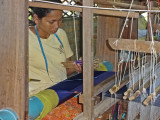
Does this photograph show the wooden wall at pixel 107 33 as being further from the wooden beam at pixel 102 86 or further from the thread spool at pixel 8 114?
the thread spool at pixel 8 114

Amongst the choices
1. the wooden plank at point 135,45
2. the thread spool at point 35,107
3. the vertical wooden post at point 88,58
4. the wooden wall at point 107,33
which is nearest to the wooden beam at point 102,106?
the vertical wooden post at point 88,58

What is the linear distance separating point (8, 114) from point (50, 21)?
127cm

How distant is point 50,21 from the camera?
102 inches

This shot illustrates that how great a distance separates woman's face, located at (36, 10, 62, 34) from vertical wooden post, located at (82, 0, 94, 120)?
0.97 m

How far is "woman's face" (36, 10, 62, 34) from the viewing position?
2555 millimetres

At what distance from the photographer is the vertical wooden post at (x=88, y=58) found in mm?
1618

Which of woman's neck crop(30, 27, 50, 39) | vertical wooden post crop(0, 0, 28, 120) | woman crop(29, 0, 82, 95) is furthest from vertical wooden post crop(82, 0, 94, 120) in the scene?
woman's neck crop(30, 27, 50, 39)

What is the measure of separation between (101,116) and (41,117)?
1.46 feet

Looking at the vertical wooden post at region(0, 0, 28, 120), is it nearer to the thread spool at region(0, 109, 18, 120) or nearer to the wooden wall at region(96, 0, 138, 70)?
the thread spool at region(0, 109, 18, 120)

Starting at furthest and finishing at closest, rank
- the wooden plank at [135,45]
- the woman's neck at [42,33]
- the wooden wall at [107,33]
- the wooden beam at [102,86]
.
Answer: the wooden wall at [107,33], the woman's neck at [42,33], the wooden beam at [102,86], the wooden plank at [135,45]

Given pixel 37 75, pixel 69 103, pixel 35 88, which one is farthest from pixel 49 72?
pixel 69 103

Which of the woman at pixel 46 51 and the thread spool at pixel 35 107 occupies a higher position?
the woman at pixel 46 51

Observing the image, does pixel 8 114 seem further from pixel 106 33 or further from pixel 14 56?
pixel 106 33

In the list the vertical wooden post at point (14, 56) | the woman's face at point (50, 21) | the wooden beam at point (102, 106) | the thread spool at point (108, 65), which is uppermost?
the woman's face at point (50, 21)
